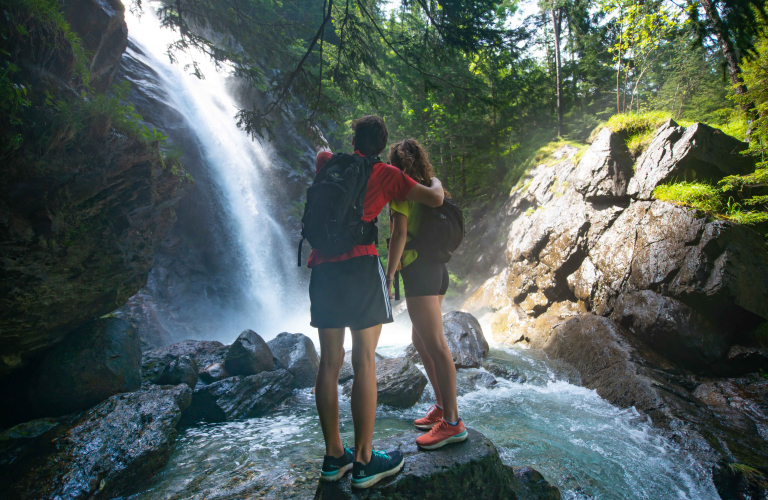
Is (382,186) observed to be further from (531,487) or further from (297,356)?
(297,356)

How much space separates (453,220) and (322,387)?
1544 millimetres

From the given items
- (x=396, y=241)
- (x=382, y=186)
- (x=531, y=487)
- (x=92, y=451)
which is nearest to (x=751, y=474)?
(x=531, y=487)

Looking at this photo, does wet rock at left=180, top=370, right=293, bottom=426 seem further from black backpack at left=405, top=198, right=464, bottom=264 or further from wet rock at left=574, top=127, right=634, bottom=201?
wet rock at left=574, top=127, right=634, bottom=201

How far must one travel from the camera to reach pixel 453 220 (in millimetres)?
2744

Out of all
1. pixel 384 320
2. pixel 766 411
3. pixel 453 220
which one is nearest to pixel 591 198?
pixel 766 411

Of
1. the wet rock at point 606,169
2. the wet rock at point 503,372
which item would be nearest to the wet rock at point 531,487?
the wet rock at point 503,372

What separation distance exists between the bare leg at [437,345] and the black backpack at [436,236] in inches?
12.7

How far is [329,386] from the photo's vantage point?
1.96m

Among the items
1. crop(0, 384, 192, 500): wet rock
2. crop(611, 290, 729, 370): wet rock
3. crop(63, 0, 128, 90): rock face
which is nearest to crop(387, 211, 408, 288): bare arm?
crop(0, 384, 192, 500): wet rock

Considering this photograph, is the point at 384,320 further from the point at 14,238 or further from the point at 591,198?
the point at 591,198

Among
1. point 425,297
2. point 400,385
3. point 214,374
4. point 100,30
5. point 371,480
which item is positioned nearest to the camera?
point 371,480

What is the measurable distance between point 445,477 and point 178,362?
5354mm

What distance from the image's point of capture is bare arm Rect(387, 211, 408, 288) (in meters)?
2.38

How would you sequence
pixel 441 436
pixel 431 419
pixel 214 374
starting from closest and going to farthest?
pixel 441 436
pixel 431 419
pixel 214 374
